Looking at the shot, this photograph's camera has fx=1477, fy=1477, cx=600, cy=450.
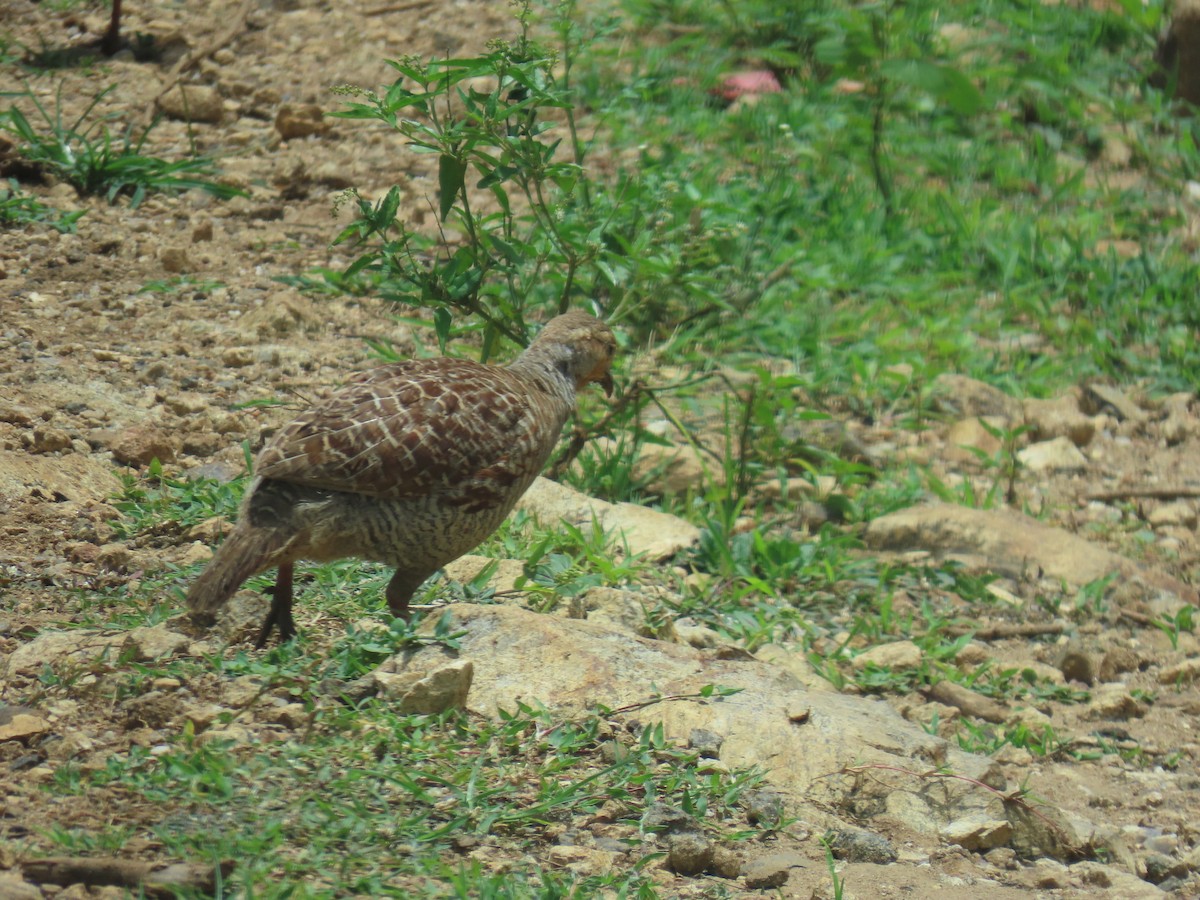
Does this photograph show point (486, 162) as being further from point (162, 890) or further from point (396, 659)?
point (162, 890)

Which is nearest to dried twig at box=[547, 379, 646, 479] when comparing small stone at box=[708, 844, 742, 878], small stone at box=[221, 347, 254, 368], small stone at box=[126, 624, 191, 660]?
small stone at box=[221, 347, 254, 368]

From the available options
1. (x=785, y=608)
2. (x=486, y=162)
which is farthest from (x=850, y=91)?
(x=785, y=608)

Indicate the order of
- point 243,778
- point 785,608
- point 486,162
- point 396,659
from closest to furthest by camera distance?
1. point 243,778
2. point 396,659
3. point 785,608
4. point 486,162

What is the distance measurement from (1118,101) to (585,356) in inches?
227

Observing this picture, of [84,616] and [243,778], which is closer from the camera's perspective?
[243,778]

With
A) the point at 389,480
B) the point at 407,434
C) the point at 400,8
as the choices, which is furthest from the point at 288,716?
the point at 400,8

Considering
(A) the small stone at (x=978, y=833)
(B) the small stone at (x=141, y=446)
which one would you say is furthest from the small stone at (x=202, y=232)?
(A) the small stone at (x=978, y=833)

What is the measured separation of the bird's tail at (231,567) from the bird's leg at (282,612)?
5.4 inches

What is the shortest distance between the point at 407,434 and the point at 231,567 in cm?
71

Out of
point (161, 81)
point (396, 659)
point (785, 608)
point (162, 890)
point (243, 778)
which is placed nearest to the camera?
point (162, 890)

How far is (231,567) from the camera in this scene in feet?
13.8

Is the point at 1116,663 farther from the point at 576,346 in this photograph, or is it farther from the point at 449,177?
the point at 449,177

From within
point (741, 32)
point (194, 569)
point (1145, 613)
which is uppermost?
point (741, 32)

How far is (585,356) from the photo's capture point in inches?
233
